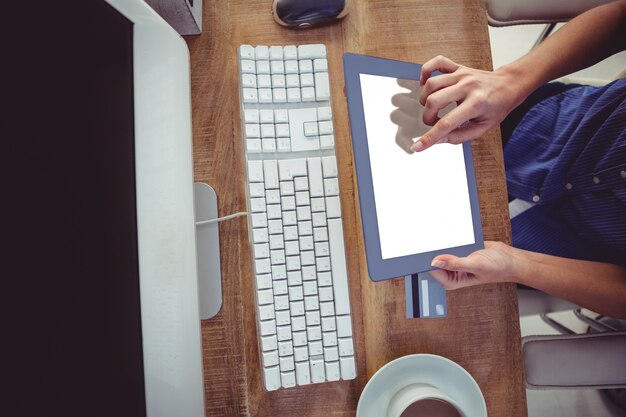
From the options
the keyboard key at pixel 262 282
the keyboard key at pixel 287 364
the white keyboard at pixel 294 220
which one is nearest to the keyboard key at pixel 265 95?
the white keyboard at pixel 294 220

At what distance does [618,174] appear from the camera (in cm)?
64

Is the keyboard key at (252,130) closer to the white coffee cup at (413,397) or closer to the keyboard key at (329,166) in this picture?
the keyboard key at (329,166)

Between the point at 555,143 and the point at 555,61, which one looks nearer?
the point at 555,61

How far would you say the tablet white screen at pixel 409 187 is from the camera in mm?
528

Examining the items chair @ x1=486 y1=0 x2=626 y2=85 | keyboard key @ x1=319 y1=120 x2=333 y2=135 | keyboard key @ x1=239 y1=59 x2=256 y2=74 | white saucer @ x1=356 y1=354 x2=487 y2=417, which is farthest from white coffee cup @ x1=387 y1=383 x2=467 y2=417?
chair @ x1=486 y1=0 x2=626 y2=85

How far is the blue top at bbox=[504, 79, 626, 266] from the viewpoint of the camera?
66 cm

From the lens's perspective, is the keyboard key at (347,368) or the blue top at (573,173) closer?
the keyboard key at (347,368)

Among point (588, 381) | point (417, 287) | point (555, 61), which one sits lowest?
point (588, 381)

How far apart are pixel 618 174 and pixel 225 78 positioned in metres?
0.57

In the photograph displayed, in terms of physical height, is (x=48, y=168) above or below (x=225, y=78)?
below

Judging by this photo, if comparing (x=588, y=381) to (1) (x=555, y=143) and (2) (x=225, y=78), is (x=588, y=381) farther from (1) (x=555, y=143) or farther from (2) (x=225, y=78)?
(2) (x=225, y=78)

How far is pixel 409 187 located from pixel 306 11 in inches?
10.7

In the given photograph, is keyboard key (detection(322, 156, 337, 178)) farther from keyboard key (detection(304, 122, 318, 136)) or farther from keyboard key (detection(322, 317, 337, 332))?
keyboard key (detection(322, 317, 337, 332))

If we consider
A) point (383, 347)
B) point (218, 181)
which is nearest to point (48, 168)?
point (218, 181)
